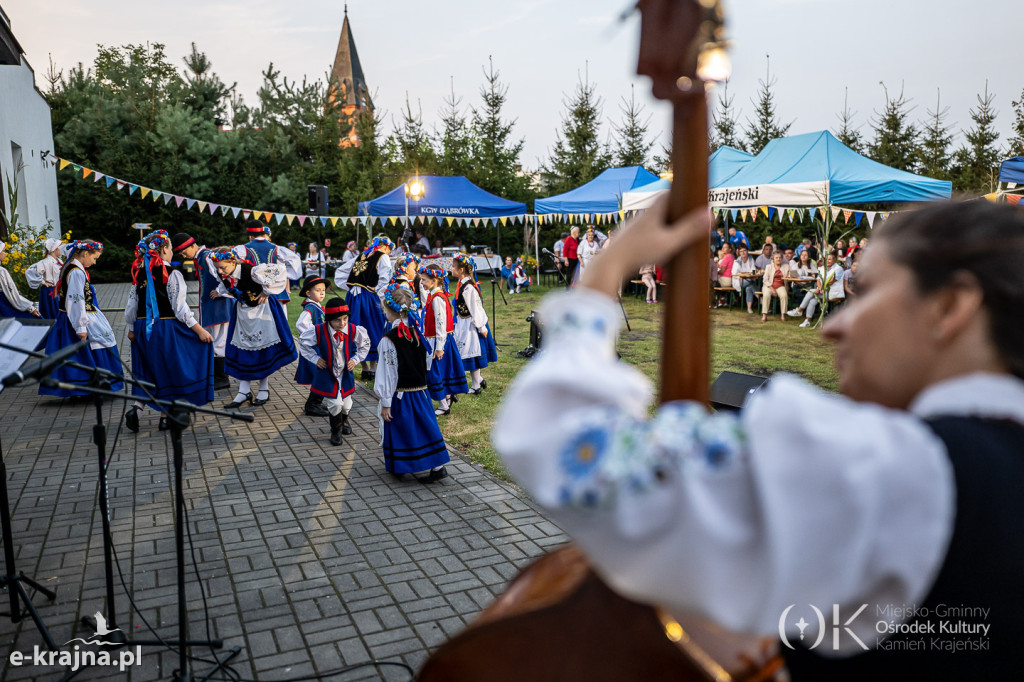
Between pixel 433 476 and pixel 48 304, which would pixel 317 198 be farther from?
pixel 433 476

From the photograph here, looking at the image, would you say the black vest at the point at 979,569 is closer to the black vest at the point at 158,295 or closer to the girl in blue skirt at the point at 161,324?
the girl in blue skirt at the point at 161,324

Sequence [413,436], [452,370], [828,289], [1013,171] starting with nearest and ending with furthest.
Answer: [413,436] → [452,370] → [1013,171] → [828,289]

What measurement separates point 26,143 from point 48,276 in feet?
35.5

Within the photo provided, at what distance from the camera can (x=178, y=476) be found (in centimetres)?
285

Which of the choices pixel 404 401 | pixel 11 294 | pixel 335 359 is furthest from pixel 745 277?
pixel 11 294

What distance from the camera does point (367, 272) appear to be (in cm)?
962

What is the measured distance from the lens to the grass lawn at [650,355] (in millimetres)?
7714

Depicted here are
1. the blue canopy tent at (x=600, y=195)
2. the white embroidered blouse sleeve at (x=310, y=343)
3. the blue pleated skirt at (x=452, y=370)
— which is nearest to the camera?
the white embroidered blouse sleeve at (x=310, y=343)

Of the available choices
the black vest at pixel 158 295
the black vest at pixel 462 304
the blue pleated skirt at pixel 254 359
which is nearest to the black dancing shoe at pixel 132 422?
the black vest at pixel 158 295

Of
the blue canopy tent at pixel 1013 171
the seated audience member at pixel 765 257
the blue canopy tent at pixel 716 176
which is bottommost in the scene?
the seated audience member at pixel 765 257

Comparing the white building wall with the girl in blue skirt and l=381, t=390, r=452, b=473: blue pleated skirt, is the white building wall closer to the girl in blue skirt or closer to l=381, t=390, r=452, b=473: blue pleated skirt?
the girl in blue skirt

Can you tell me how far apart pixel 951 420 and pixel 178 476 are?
2.70 metres

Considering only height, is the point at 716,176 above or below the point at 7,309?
above

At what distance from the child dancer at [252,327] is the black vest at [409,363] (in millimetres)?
3400
